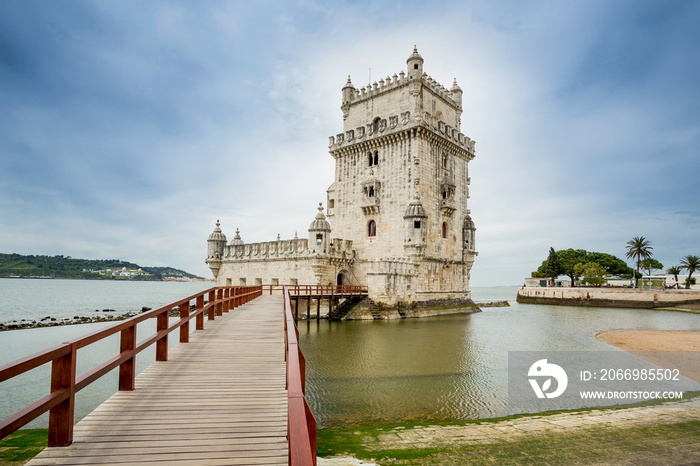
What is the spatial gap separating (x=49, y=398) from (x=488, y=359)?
15937 mm

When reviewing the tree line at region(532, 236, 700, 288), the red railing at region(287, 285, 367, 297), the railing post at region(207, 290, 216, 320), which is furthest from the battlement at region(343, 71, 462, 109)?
the tree line at region(532, 236, 700, 288)

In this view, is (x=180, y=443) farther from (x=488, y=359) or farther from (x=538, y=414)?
(x=488, y=359)

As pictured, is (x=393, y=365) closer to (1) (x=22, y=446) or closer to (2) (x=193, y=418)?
(1) (x=22, y=446)

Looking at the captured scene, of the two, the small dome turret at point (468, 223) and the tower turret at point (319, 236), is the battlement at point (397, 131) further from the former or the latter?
the tower turret at point (319, 236)

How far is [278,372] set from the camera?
6840mm

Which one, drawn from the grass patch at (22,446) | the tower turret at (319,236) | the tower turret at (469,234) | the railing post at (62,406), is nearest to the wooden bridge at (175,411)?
the railing post at (62,406)

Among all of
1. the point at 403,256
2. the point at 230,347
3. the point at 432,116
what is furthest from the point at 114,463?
the point at 432,116

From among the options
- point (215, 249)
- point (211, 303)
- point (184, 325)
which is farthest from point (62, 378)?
point (215, 249)

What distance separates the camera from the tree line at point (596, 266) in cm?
7131

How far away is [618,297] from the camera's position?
5247cm

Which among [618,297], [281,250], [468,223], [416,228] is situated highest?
[468,223]

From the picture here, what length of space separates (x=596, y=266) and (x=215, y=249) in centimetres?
6466

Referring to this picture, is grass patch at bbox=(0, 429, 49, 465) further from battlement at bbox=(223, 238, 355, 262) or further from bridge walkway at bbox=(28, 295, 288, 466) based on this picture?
battlement at bbox=(223, 238, 355, 262)

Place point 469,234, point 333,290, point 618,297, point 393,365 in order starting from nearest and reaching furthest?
point 393,365, point 333,290, point 469,234, point 618,297
